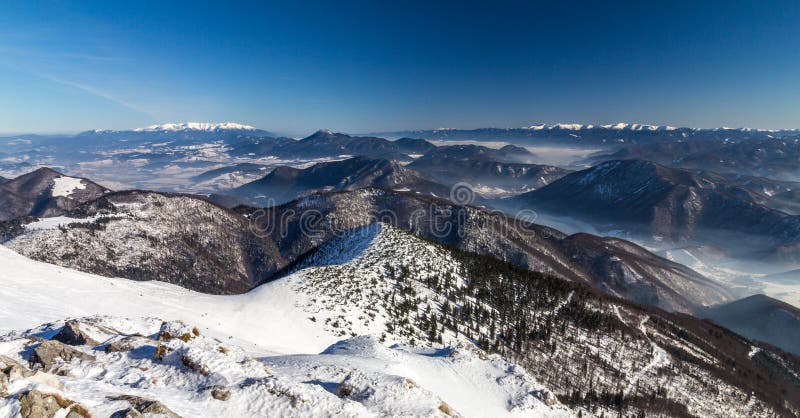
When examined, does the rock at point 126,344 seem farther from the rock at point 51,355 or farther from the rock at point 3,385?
the rock at point 3,385

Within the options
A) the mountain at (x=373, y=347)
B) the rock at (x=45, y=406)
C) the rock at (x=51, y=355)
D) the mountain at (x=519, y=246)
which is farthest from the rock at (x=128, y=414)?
the mountain at (x=519, y=246)

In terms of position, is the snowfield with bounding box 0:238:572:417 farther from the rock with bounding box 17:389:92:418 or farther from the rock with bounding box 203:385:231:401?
the rock with bounding box 17:389:92:418

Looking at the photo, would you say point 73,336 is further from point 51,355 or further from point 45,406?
point 45,406

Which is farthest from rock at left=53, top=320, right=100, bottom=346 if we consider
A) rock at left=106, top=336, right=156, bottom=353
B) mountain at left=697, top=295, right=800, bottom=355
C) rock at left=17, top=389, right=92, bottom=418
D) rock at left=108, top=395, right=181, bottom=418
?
mountain at left=697, top=295, right=800, bottom=355

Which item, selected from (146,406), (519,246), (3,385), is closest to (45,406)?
(3,385)

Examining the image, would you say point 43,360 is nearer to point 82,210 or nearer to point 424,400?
point 424,400

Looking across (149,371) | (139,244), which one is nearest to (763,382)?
(149,371)
